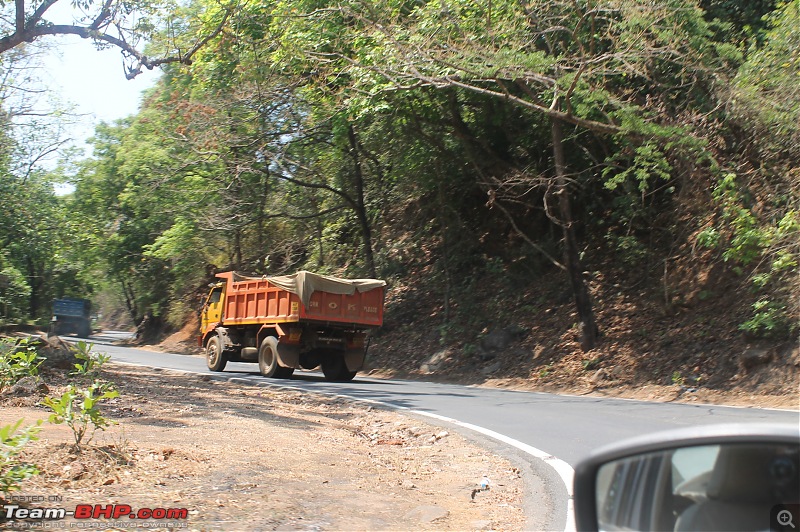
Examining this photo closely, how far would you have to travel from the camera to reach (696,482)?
2.56 metres

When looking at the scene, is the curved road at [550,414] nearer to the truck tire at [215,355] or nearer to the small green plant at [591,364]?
the small green plant at [591,364]

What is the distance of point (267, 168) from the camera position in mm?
26797

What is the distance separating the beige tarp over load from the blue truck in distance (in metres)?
34.2

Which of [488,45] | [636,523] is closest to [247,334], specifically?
[488,45]

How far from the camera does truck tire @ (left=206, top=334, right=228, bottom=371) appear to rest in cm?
2264

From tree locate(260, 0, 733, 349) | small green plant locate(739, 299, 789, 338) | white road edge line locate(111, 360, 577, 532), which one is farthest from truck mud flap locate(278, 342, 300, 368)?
small green plant locate(739, 299, 789, 338)

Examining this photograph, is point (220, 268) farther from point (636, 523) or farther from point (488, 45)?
point (636, 523)

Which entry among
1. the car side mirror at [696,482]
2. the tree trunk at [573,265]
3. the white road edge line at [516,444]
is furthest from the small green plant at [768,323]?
the car side mirror at [696,482]

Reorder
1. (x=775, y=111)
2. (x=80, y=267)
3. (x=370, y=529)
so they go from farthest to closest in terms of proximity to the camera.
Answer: (x=80, y=267)
(x=775, y=111)
(x=370, y=529)

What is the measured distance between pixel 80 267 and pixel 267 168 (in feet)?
83.9

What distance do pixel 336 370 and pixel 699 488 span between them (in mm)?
18635

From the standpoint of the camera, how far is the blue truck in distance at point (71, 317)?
49.6 m

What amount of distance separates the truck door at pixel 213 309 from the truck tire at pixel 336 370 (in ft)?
13.4

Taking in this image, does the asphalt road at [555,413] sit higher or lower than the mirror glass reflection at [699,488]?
lower
